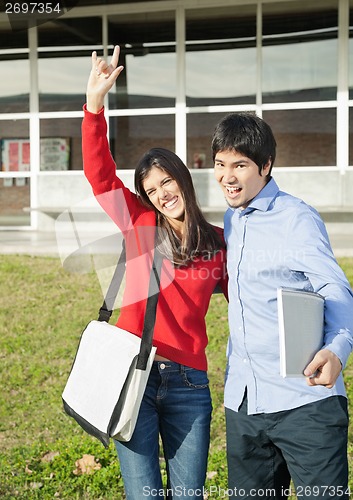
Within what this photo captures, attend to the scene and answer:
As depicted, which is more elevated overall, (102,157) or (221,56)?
(221,56)

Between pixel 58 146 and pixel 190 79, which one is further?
pixel 58 146

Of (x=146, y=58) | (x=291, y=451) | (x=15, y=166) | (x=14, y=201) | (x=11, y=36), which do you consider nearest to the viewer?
(x=291, y=451)

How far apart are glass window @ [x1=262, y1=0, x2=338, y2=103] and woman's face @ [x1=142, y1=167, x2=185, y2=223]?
10.5 metres

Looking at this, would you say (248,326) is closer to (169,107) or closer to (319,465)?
(319,465)

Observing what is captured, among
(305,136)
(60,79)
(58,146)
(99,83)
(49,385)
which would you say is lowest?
(49,385)

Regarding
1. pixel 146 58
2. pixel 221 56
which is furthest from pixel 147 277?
pixel 146 58

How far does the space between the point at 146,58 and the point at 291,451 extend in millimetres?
11757

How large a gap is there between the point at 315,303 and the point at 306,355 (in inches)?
6.1

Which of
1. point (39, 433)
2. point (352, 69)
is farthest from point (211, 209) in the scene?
point (39, 433)

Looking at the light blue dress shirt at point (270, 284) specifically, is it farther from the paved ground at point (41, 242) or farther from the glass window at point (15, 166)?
the glass window at point (15, 166)

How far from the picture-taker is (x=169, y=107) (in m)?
12.9

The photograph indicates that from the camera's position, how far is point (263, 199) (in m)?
2.39

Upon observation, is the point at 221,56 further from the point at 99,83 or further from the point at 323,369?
the point at 323,369

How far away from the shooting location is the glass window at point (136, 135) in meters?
13.1
